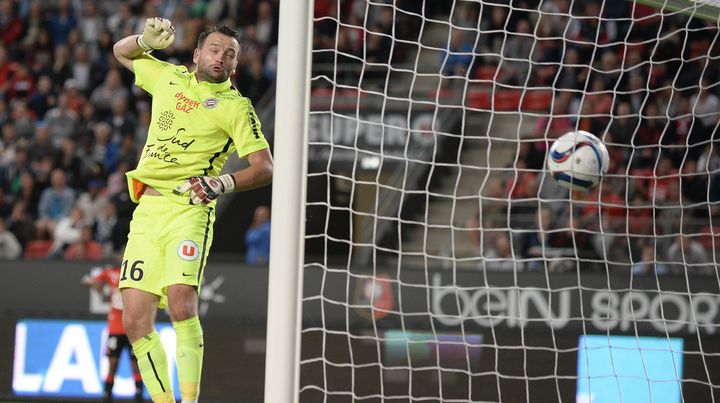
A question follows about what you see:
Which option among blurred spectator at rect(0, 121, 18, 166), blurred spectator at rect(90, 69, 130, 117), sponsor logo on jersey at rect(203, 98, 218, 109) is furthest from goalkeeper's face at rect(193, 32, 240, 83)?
blurred spectator at rect(90, 69, 130, 117)

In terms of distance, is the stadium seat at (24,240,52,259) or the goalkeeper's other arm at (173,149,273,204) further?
the stadium seat at (24,240,52,259)

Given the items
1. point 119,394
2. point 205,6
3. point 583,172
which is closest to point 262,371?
point 119,394

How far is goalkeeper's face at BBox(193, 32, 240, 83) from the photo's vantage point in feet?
16.0

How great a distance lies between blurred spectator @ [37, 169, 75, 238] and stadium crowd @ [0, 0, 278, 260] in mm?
11

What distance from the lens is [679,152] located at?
10422 millimetres

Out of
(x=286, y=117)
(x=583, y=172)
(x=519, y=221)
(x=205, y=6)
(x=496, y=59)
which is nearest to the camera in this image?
(x=286, y=117)

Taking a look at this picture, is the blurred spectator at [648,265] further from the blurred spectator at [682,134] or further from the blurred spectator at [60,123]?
the blurred spectator at [60,123]

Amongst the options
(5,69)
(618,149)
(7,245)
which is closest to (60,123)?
(5,69)

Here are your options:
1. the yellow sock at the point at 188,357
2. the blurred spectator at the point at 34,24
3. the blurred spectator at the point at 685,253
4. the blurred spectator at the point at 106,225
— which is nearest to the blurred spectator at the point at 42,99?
the blurred spectator at the point at 34,24

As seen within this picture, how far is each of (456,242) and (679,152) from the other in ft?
7.62

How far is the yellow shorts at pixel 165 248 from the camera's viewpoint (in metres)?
4.78

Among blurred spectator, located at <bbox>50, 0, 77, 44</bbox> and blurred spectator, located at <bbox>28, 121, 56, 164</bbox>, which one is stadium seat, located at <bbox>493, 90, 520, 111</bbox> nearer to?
blurred spectator, located at <bbox>28, 121, 56, 164</bbox>

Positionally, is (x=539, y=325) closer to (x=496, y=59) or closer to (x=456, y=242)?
(x=456, y=242)

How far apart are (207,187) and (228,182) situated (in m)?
0.09
